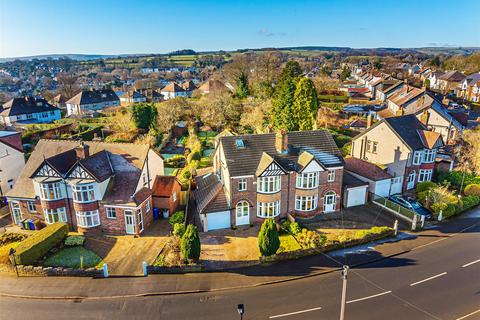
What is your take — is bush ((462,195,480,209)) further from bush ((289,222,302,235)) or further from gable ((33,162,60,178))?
gable ((33,162,60,178))

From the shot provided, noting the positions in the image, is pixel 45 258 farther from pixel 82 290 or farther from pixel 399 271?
pixel 399 271

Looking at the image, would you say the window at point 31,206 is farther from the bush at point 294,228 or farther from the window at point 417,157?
the window at point 417,157

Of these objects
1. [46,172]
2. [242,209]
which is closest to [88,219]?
[46,172]

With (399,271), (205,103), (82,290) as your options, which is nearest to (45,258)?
(82,290)

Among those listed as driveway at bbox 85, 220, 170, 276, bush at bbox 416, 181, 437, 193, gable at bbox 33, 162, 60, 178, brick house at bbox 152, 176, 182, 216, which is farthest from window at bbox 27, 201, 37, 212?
bush at bbox 416, 181, 437, 193

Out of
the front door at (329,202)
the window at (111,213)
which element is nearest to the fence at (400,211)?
the front door at (329,202)
